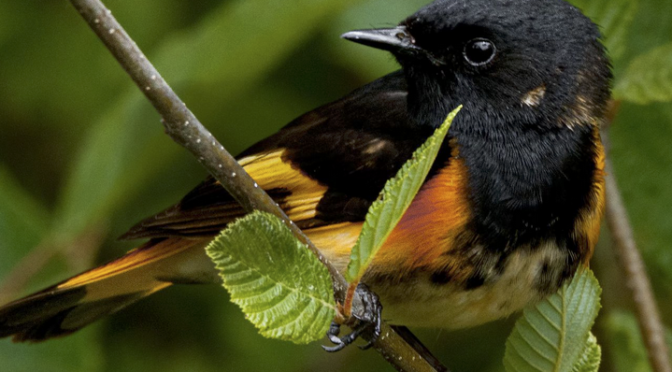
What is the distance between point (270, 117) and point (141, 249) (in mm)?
1173

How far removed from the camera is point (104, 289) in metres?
3.39

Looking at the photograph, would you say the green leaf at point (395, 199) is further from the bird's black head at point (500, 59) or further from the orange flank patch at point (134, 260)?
the orange flank patch at point (134, 260)

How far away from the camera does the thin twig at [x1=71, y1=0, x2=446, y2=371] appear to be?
1.58 meters

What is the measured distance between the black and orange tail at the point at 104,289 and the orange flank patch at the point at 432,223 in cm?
73

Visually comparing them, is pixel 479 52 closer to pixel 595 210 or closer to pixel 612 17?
pixel 612 17

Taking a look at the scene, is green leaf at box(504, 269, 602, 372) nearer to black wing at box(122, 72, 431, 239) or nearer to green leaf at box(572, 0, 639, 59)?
black wing at box(122, 72, 431, 239)

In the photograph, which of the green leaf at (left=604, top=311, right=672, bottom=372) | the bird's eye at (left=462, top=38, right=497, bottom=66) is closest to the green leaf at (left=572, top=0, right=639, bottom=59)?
the bird's eye at (left=462, top=38, right=497, bottom=66)

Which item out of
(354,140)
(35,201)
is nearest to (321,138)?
(354,140)

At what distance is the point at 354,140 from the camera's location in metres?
2.76

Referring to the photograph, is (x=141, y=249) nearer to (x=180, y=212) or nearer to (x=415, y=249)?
(x=180, y=212)

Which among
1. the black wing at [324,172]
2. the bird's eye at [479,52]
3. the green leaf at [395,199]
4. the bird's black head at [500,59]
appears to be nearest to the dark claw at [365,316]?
the black wing at [324,172]

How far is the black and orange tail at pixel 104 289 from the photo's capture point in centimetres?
294

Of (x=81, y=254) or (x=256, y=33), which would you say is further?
(x=81, y=254)

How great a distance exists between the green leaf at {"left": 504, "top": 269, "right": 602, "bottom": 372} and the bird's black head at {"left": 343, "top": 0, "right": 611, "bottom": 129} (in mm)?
711
